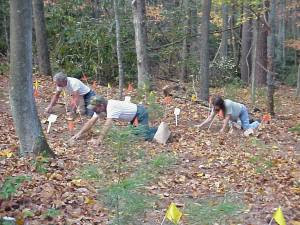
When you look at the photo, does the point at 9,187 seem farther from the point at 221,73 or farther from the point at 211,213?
the point at 221,73

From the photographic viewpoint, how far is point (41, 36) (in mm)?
14531

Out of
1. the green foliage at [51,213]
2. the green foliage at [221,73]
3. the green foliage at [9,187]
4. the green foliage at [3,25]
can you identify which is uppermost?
the green foliage at [3,25]

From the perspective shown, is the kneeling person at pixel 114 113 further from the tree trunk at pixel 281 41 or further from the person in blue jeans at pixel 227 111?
the tree trunk at pixel 281 41

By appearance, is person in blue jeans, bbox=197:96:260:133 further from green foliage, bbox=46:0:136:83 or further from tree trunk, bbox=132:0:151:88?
green foliage, bbox=46:0:136:83

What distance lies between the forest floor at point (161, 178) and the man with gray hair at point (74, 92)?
267 millimetres

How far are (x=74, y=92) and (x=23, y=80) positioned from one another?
3.63m

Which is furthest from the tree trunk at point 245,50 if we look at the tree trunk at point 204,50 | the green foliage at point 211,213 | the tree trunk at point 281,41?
the green foliage at point 211,213

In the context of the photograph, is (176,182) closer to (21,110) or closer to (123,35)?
(21,110)

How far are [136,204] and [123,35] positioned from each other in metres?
13.9

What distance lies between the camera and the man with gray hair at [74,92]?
966 centimetres

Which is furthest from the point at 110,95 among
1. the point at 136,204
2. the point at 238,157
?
the point at 136,204

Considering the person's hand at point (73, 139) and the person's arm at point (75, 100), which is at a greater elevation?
the person's arm at point (75, 100)

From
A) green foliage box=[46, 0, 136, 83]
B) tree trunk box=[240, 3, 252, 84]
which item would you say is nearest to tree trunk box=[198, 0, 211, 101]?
green foliage box=[46, 0, 136, 83]

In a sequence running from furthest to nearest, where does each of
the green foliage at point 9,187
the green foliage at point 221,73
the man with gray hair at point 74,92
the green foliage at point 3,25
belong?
the green foliage at point 221,73, the green foliage at point 3,25, the man with gray hair at point 74,92, the green foliage at point 9,187
